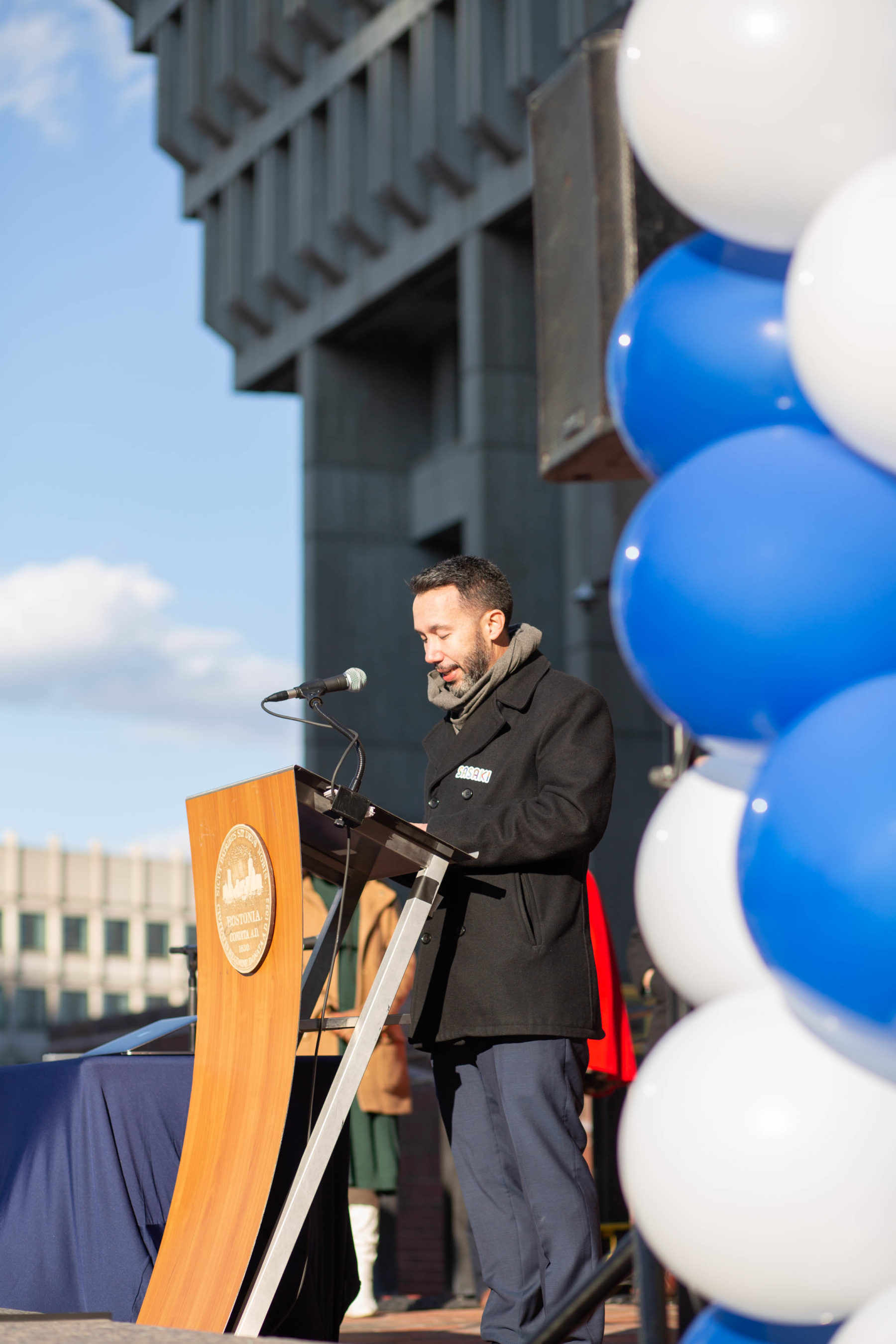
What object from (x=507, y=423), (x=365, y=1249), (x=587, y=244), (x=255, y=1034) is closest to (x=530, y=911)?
(x=255, y=1034)

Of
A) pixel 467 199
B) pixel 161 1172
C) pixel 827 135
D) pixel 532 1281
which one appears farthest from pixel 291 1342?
pixel 467 199

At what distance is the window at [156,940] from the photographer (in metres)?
64.7

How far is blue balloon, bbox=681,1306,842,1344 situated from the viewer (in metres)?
2.20

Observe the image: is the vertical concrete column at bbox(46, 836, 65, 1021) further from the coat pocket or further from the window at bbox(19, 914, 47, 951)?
the coat pocket

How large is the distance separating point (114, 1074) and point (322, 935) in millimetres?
627

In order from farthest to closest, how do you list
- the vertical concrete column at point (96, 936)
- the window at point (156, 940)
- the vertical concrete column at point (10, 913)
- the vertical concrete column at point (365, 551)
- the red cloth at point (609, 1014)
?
1. the window at point (156, 940)
2. the vertical concrete column at point (96, 936)
3. the vertical concrete column at point (10, 913)
4. the vertical concrete column at point (365, 551)
5. the red cloth at point (609, 1014)

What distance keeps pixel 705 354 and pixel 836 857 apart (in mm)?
755

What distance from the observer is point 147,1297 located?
11.3 feet

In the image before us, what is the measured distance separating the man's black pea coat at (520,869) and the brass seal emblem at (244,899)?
330 millimetres

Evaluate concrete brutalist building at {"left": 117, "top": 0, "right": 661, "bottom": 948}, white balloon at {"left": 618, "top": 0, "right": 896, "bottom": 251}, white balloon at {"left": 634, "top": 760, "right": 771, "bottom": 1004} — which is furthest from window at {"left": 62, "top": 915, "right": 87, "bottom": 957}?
white balloon at {"left": 618, "top": 0, "right": 896, "bottom": 251}

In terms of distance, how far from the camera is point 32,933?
61062 millimetres

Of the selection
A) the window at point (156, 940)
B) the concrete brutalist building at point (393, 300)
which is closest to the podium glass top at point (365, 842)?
the concrete brutalist building at point (393, 300)

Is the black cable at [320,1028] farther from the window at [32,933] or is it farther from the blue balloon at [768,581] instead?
the window at [32,933]

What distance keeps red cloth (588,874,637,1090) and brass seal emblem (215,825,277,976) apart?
1.57 meters
